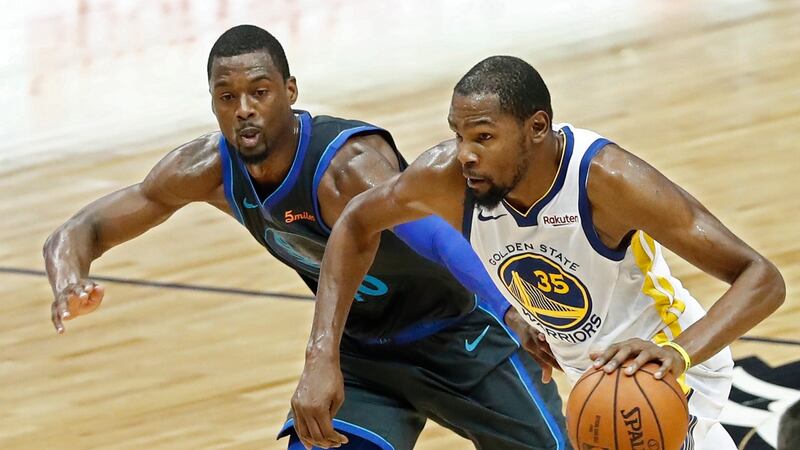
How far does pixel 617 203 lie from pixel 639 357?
0.49m

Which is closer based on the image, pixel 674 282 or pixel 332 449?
pixel 674 282

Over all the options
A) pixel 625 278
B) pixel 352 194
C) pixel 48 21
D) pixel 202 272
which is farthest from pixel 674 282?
pixel 48 21

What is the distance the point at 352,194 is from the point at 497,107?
Answer: 2.79 feet

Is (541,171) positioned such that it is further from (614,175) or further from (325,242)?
(325,242)

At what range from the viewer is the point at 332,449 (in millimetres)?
5062

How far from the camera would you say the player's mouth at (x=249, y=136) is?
4695 mm

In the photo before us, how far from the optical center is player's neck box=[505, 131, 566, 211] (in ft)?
13.6

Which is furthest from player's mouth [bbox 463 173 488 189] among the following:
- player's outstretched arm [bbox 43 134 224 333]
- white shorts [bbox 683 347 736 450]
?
player's outstretched arm [bbox 43 134 224 333]

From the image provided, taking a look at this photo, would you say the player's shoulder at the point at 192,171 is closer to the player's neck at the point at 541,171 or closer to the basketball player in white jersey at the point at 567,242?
the basketball player in white jersey at the point at 567,242

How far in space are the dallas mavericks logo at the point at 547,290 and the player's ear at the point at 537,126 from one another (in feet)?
1.19

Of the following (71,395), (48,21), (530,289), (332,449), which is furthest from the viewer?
(48,21)

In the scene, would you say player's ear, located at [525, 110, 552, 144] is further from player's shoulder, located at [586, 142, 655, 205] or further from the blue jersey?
the blue jersey

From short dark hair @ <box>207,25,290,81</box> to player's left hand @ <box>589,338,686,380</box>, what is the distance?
1613 mm

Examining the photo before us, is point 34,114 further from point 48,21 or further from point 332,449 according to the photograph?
point 332,449
